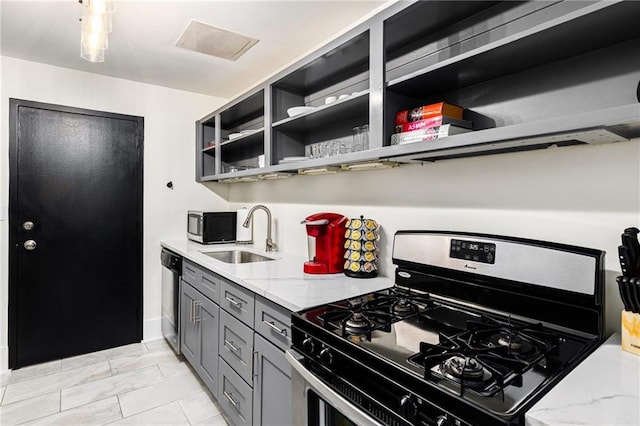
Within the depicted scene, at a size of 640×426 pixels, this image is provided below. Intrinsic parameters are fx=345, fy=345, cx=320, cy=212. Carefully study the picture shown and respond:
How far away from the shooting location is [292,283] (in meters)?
1.66

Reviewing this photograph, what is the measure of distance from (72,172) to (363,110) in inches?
96.0

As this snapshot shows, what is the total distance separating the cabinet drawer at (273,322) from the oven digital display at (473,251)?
0.70 meters

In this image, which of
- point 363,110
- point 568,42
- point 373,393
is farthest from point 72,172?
point 568,42

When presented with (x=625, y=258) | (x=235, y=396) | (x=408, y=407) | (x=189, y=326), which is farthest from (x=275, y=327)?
(x=189, y=326)

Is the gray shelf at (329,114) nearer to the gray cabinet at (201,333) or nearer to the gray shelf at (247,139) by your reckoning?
the gray shelf at (247,139)

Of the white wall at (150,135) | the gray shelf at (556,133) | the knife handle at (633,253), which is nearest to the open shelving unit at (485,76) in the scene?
the gray shelf at (556,133)

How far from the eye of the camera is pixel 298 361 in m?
1.19

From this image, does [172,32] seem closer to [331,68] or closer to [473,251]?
[331,68]

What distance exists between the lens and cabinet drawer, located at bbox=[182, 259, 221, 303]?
2.04m

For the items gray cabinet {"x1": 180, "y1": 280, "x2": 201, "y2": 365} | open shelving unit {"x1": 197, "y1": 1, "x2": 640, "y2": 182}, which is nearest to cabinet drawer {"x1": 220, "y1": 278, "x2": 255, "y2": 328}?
gray cabinet {"x1": 180, "y1": 280, "x2": 201, "y2": 365}

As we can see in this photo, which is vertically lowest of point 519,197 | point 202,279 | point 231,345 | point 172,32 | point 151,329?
point 151,329

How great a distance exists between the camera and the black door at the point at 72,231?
8.57 ft

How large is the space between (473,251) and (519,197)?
0.27m

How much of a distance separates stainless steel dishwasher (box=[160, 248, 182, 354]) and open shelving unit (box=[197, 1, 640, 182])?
1.20 meters
